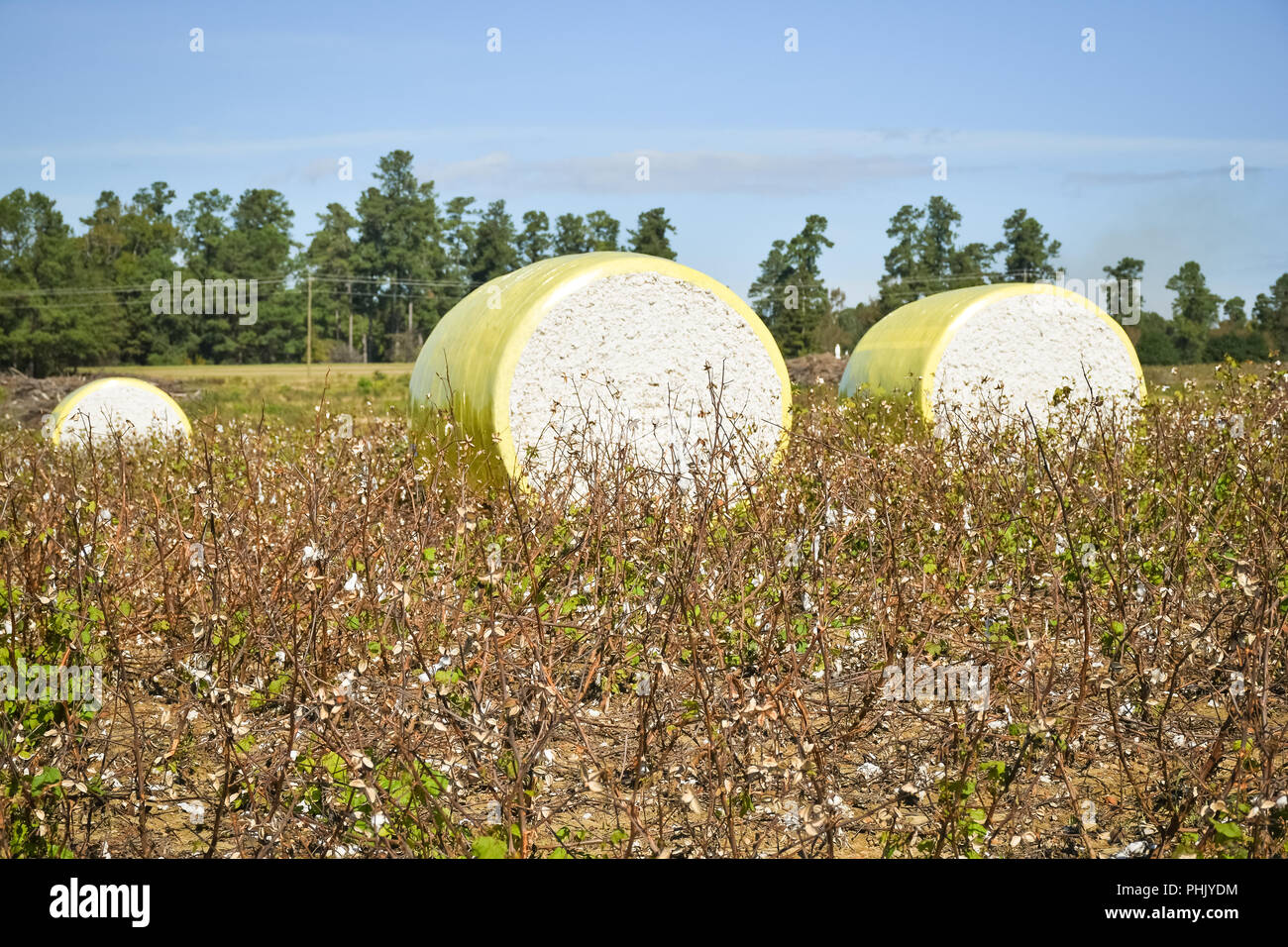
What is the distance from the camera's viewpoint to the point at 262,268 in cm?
5588

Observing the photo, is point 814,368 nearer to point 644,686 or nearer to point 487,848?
point 644,686

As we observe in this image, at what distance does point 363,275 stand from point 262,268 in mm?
6744

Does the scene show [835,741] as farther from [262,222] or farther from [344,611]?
[262,222]

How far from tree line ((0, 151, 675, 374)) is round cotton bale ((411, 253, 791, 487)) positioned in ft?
114

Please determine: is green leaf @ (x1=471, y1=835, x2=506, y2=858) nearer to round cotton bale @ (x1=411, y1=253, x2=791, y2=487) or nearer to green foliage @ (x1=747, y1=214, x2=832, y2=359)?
round cotton bale @ (x1=411, y1=253, x2=791, y2=487)

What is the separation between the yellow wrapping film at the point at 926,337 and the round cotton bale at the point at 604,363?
122 inches

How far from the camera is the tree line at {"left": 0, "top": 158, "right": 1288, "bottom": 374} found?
4606cm

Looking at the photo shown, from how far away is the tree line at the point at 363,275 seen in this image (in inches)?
1813

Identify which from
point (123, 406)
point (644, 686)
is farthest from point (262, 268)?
point (644, 686)

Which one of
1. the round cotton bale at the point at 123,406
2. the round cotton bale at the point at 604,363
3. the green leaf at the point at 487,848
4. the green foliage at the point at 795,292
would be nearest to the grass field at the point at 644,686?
the green leaf at the point at 487,848

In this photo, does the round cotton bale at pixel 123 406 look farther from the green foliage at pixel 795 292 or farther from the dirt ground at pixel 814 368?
the green foliage at pixel 795 292

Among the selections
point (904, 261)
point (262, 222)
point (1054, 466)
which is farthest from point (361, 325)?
point (1054, 466)

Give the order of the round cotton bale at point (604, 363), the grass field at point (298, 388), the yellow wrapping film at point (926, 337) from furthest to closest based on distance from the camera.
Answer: the grass field at point (298, 388)
the yellow wrapping film at point (926, 337)
the round cotton bale at point (604, 363)
